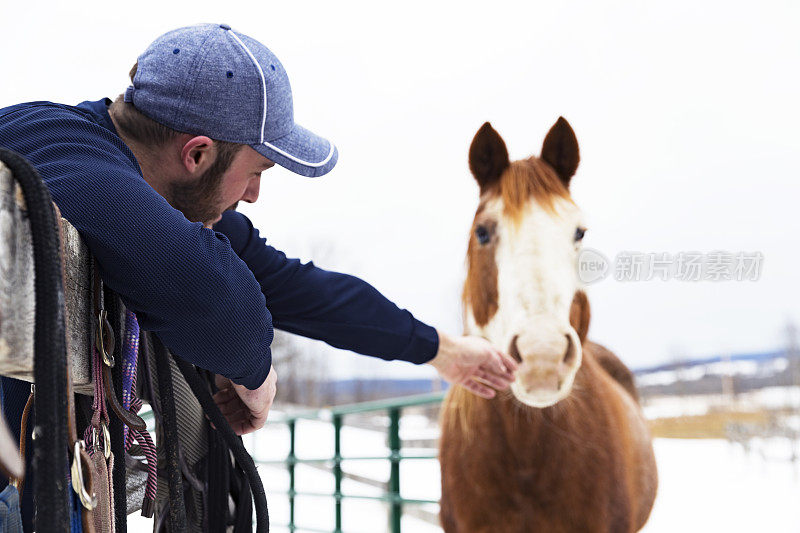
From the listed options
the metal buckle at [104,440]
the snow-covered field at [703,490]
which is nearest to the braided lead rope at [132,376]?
the metal buckle at [104,440]

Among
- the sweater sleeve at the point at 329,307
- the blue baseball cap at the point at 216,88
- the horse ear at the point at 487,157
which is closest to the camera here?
the blue baseball cap at the point at 216,88

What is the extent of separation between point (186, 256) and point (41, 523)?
0.51ft

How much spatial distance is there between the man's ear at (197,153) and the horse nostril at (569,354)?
2.10 ft

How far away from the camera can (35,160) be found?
0.39 m

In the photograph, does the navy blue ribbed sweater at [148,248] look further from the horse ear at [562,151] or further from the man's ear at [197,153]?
the horse ear at [562,151]

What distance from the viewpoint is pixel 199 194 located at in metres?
0.61

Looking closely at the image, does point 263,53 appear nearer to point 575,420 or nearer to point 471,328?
point 471,328

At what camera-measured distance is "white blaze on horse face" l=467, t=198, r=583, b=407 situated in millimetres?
990

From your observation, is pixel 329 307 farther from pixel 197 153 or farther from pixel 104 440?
pixel 104 440

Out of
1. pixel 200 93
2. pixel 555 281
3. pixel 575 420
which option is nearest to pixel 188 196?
pixel 200 93

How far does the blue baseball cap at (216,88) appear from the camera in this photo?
0.56 metres

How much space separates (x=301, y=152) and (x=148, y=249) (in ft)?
0.96

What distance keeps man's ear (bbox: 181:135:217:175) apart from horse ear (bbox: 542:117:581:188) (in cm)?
77

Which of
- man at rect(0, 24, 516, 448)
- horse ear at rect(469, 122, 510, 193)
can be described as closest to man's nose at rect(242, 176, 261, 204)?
man at rect(0, 24, 516, 448)
